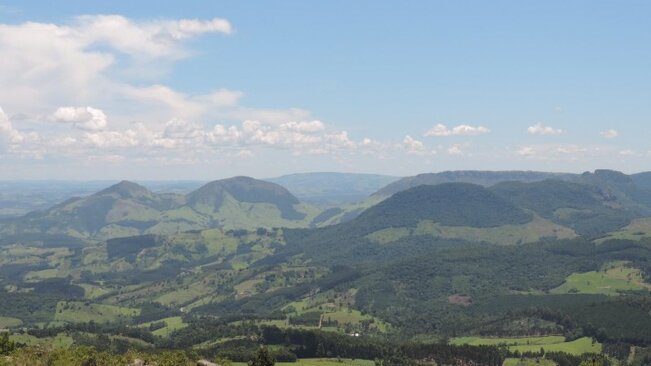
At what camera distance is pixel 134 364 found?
648 ft

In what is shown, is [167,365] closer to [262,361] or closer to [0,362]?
[262,361]

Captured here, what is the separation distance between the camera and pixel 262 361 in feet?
643

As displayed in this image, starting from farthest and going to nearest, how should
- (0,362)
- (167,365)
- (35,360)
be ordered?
1. (167,365)
2. (35,360)
3. (0,362)

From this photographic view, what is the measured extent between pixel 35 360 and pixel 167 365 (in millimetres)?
40131

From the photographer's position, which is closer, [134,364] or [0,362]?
[0,362]

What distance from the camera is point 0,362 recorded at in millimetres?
167500

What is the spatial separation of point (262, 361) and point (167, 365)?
32.2m

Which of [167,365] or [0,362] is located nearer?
[0,362]

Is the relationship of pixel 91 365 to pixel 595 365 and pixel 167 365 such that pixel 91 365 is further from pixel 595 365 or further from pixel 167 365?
pixel 595 365

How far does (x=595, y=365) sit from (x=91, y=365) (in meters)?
161

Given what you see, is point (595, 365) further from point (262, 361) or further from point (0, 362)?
point (0, 362)

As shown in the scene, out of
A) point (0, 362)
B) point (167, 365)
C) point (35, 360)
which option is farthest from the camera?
point (167, 365)

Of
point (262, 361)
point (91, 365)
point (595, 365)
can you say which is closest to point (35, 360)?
point (91, 365)

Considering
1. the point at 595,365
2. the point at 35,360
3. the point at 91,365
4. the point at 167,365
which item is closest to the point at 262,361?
the point at 167,365
